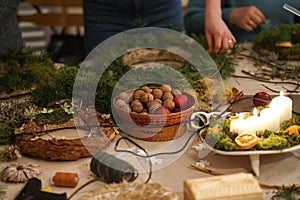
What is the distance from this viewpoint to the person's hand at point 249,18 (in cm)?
210

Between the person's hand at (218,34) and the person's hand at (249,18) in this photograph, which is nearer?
the person's hand at (218,34)

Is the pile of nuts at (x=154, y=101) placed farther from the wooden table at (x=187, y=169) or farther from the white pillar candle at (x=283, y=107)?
the white pillar candle at (x=283, y=107)

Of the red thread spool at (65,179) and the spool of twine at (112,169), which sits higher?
the spool of twine at (112,169)

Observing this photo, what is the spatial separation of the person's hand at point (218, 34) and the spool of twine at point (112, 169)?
0.67m

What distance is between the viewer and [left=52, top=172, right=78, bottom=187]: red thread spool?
111 cm

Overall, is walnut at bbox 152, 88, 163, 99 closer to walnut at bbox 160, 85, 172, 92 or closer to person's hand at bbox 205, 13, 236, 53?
walnut at bbox 160, 85, 172, 92

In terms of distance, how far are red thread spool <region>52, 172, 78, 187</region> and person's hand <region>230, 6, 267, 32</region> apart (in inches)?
48.7

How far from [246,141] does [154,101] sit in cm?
Result: 27

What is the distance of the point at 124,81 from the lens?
1.48m

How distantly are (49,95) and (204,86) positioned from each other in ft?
1.47

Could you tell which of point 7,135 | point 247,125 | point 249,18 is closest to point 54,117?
point 7,135

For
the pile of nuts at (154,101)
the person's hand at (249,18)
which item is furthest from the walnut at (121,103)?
the person's hand at (249,18)

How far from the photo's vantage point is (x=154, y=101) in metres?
1.31

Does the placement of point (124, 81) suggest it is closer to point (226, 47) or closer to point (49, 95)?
point (49, 95)
